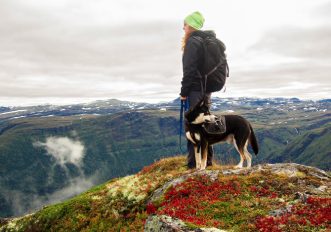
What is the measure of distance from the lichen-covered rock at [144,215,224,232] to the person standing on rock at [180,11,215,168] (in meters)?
7.91

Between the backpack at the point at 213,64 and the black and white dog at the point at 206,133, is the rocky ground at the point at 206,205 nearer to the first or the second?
the black and white dog at the point at 206,133

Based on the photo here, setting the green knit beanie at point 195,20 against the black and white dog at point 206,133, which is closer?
the black and white dog at point 206,133

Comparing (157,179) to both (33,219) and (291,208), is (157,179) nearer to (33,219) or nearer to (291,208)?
(33,219)

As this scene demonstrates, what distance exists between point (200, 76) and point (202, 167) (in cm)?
438

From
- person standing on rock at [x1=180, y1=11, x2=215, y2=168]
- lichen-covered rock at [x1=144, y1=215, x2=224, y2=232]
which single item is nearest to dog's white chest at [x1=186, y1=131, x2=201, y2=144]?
person standing on rock at [x1=180, y1=11, x2=215, y2=168]

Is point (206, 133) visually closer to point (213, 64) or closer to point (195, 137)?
point (195, 137)

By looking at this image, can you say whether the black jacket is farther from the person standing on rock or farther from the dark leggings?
the dark leggings

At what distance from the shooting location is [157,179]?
58.2 feet

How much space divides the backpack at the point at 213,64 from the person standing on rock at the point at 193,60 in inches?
8.2

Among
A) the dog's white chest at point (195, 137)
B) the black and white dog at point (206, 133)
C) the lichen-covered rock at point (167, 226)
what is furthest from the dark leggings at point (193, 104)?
the lichen-covered rock at point (167, 226)

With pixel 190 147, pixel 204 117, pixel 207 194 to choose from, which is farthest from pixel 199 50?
pixel 207 194

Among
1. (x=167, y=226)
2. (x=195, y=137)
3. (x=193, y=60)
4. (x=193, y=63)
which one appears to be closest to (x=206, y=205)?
(x=167, y=226)

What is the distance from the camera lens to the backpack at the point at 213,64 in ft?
53.3

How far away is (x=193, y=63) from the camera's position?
52.3 ft
